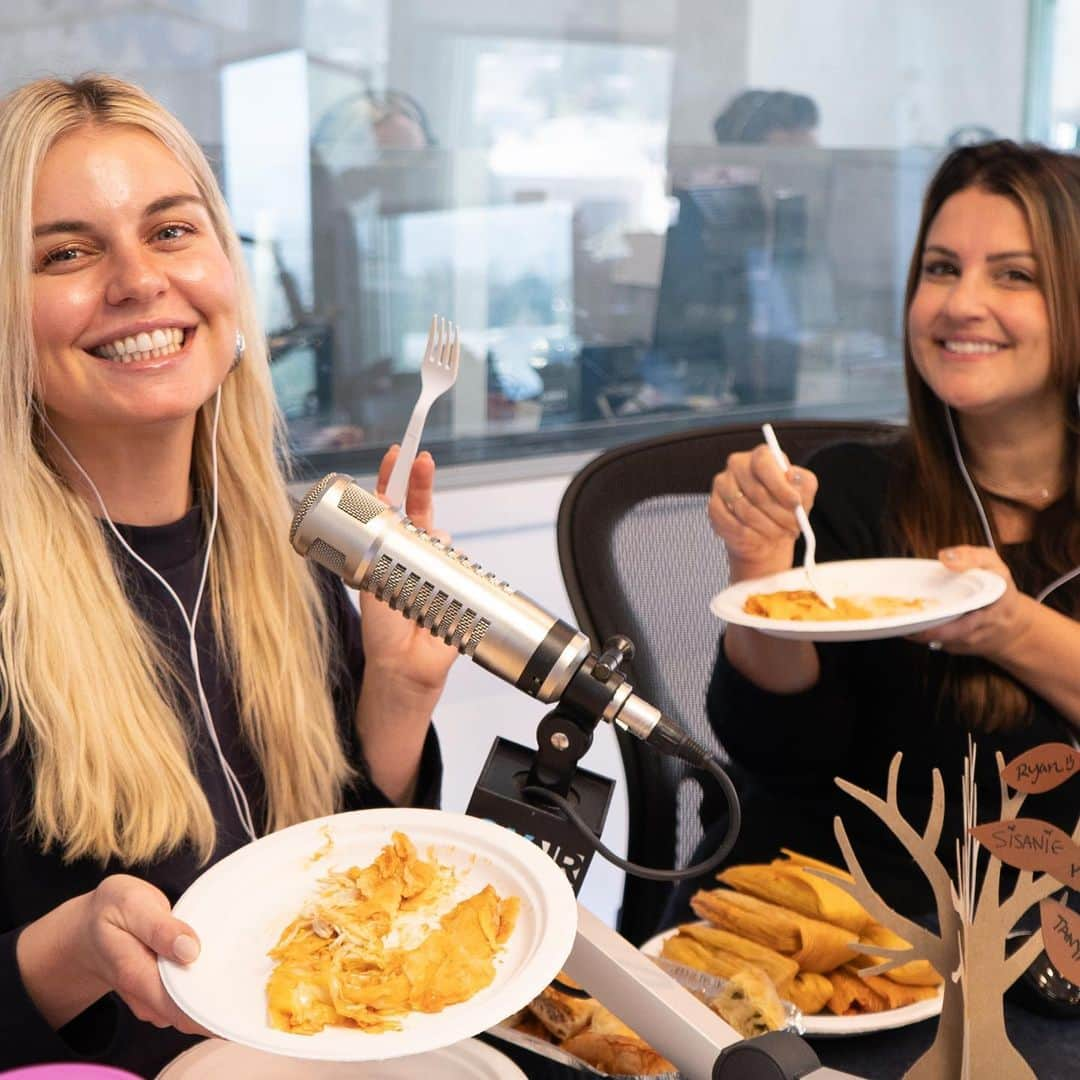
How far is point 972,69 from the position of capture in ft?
12.5

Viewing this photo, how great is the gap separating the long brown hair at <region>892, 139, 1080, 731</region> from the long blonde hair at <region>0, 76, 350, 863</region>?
78 cm

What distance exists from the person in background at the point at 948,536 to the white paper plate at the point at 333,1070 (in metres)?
0.60

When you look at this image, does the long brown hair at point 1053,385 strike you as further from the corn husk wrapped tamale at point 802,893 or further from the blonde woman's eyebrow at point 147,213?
the blonde woman's eyebrow at point 147,213

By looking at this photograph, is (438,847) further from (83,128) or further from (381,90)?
(381,90)

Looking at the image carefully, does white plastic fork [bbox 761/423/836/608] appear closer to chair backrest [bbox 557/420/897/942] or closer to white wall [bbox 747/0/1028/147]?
chair backrest [bbox 557/420/897/942]

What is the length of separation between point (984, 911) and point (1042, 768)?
0.09m

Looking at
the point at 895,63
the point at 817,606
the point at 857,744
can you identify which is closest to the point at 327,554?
the point at 817,606

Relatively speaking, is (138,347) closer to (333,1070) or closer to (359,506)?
(359,506)

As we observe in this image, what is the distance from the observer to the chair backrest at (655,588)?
1.60 meters

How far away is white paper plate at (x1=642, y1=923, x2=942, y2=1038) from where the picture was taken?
40.1 inches

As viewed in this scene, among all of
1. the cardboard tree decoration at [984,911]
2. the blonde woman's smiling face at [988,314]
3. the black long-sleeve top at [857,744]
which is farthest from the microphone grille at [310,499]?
the blonde woman's smiling face at [988,314]

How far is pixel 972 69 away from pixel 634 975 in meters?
3.57

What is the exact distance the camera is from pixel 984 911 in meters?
0.78

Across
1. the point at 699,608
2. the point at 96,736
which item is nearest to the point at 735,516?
the point at 699,608
